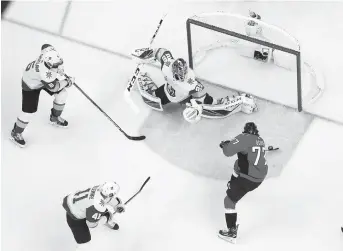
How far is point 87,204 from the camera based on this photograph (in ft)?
16.6

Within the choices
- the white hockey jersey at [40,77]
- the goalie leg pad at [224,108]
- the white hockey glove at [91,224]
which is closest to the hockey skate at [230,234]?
the white hockey glove at [91,224]

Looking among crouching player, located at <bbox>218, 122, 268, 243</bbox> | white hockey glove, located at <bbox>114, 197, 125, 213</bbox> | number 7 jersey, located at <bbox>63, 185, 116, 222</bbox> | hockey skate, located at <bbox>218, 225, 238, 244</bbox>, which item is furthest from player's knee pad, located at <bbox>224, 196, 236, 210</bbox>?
number 7 jersey, located at <bbox>63, 185, 116, 222</bbox>

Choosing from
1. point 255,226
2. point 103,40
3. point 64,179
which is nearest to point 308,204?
point 255,226

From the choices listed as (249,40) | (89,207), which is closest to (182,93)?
(249,40)

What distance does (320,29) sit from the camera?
22.1 ft

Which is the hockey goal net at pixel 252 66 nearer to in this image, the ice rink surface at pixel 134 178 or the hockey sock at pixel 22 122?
the ice rink surface at pixel 134 178

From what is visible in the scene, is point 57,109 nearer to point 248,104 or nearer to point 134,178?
point 134,178

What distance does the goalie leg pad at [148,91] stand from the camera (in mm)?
6129

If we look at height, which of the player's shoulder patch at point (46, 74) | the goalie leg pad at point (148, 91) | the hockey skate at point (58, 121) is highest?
the player's shoulder patch at point (46, 74)

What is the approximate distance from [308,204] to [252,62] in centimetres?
142

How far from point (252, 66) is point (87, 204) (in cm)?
209

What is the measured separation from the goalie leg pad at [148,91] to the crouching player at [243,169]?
0.97 metres

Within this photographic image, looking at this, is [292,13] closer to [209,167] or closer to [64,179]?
[209,167]

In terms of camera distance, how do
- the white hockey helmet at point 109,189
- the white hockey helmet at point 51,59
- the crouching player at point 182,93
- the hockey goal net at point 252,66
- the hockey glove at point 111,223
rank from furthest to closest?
the hockey goal net at point 252,66, the crouching player at point 182,93, the white hockey helmet at point 51,59, the hockey glove at point 111,223, the white hockey helmet at point 109,189
